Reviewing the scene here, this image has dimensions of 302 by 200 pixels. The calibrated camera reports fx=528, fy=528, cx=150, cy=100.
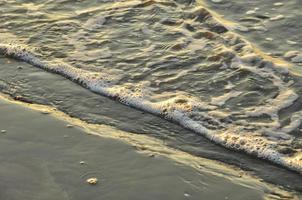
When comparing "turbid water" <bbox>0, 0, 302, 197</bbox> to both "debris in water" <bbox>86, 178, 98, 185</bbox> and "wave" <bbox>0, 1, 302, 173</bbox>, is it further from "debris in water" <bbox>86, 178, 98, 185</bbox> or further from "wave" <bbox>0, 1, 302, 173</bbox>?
"debris in water" <bbox>86, 178, 98, 185</bbox>

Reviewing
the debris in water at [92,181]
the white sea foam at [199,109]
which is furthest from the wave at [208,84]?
the debris in water at [92,181]

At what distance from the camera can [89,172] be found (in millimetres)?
3936

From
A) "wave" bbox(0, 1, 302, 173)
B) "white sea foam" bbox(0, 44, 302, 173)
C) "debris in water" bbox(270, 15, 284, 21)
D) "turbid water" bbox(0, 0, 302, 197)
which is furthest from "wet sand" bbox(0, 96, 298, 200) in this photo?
"debris in water" bbox(270, 15, 284, 21)

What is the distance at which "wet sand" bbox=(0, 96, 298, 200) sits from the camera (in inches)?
146

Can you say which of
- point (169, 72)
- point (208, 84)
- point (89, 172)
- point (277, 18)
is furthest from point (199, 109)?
point (277, 18)

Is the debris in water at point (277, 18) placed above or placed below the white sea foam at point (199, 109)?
above

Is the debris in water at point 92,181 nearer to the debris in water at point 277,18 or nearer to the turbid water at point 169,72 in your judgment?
the turbid water at point 169,72

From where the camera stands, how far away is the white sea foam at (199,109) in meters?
4.32

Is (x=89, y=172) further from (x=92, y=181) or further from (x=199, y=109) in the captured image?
(x=199, y=109)

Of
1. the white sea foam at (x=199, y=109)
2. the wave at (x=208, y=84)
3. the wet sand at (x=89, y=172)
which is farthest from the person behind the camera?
the wave at (x=208, y=84)

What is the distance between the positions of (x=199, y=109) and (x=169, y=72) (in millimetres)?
822

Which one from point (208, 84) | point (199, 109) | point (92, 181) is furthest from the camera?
point (208, 84)

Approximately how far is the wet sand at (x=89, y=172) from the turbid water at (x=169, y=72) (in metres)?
0.36

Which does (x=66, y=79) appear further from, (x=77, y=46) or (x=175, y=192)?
(x=175, y=192)
